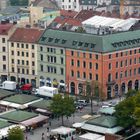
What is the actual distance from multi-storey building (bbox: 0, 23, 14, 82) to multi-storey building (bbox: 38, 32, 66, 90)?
6329 millimetres

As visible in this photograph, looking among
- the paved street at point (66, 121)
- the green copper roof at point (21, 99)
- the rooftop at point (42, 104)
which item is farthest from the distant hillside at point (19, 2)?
the rooftop at point (42, 104)

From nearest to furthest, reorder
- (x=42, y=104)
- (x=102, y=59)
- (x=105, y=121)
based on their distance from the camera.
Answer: (x=105, y=121) → (x=42, y=104) → (x=102, y=59)

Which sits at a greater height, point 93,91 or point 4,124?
point 93,91

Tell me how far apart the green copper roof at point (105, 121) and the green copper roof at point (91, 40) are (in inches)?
633

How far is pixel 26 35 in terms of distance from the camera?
8319 centimetres

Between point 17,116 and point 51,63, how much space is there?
19.1 m

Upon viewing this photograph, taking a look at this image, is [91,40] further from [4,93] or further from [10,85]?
[4,93]

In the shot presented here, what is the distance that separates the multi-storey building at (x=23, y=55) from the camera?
82500 mm

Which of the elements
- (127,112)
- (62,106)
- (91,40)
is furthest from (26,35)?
(127,112)

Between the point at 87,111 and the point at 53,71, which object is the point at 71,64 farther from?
the point at 87,111

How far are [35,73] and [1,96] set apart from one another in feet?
37.7

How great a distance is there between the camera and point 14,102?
68562 mm

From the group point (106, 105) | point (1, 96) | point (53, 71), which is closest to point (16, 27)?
point (53, 71)

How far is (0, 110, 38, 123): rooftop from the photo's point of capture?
2419 inches
